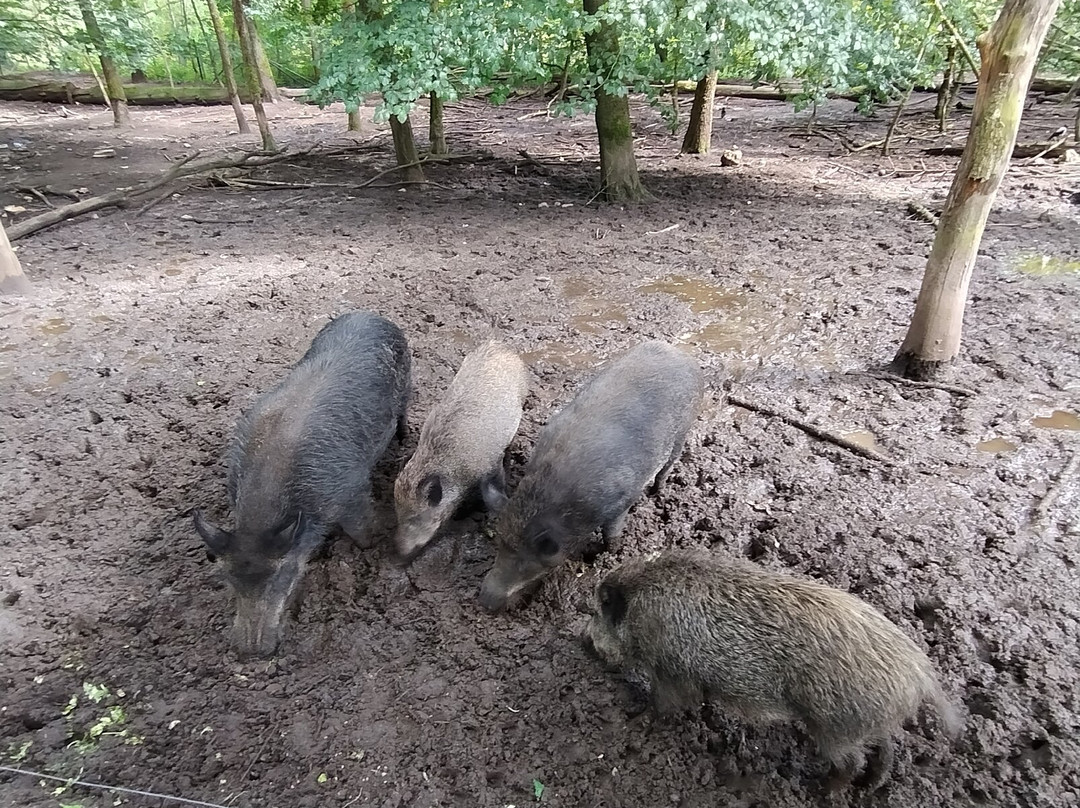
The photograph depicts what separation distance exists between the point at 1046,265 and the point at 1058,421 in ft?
9.42

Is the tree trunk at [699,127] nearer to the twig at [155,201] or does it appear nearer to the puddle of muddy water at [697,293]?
the puddle of muddy water at [697,293]

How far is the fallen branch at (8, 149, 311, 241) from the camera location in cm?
776

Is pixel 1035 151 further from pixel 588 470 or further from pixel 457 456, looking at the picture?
pixel 457 456

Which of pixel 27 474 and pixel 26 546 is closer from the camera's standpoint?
pixel 26 546

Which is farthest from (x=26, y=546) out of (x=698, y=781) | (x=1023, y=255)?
(x=1023, y=255)

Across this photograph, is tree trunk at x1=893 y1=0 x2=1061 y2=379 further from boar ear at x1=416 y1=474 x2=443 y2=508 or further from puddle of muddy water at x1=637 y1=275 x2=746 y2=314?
boar ear at x1=416 y1=474 x2=443 y2=508

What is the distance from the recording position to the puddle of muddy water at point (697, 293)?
5883 mm

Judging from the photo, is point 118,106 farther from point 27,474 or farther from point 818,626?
point 818,626

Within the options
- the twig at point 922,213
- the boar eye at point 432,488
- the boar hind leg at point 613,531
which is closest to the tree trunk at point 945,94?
the twig at point 922,213

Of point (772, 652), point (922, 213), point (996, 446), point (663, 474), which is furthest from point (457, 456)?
point (922, 213)

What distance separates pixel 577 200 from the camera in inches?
349

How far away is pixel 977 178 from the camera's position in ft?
13.4

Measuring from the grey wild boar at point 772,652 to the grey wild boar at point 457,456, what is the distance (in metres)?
1.14

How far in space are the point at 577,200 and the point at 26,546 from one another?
23.1ft
